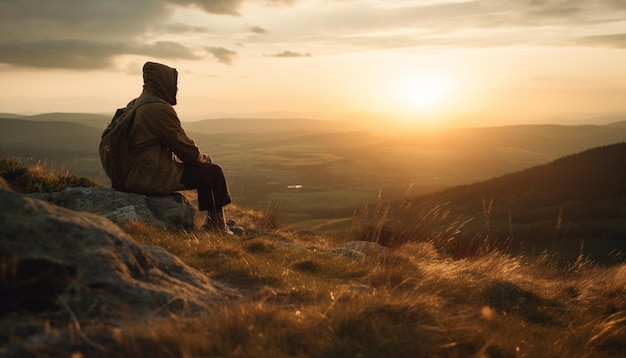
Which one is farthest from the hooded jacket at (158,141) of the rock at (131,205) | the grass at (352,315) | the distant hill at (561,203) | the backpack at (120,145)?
the distant hill at (561,203)

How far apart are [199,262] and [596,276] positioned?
8.47 metres

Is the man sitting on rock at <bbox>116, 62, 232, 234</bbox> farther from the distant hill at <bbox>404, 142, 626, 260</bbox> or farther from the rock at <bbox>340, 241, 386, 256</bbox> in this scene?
the distant hill at <bbox>404, 142, 626, 260</bbox>

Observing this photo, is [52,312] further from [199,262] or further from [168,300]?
[199,262]

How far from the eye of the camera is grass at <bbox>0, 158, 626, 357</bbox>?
332 centimetres

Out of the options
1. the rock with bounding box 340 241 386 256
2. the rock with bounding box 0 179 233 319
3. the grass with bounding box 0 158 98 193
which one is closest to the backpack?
the grass with bounding box 0 158 98 193

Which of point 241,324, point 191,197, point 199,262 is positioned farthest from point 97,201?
point 191,197

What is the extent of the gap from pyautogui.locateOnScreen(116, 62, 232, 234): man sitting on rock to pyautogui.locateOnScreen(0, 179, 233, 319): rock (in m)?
4.15

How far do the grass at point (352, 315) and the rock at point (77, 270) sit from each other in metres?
0.17

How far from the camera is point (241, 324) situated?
148 inches

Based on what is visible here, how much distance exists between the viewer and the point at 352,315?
164 inches

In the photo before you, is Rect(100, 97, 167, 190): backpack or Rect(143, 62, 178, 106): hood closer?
Rect(100, 97, 167, 190): backpack

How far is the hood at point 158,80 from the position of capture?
8.52 m

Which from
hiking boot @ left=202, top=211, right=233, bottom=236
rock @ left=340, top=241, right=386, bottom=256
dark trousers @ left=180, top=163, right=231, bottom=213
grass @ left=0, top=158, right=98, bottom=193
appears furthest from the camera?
grass @ left=0, top=158, right=98, bottom=193

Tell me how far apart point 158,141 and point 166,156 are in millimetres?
319
